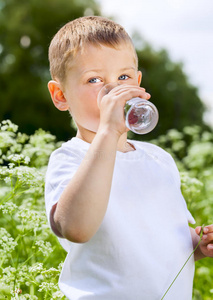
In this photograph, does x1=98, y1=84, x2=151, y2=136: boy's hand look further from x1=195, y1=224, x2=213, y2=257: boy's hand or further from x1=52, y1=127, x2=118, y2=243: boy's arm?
x1=195, y1=224, x2=213, y2=257: boy's hand

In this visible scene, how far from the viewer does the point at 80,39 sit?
4.09 feet

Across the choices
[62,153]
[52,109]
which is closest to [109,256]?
[62,153]

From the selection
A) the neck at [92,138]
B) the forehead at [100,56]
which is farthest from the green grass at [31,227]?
the forehead at [100,56]

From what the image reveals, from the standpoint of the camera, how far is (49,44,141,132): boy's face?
119 centimetres

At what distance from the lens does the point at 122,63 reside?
1.21m

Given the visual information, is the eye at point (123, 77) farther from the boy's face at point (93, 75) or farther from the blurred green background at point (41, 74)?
the blurred green background at point (41, 74)

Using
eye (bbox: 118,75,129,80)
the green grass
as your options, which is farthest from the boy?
the green grass

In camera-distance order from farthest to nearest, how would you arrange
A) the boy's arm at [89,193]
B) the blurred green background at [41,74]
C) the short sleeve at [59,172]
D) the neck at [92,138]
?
the blurred green background at [41,74] → the neck at [92,138] → the short sleeve at [59,172] → the boy's arm at [89,193]

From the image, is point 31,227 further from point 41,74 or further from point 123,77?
point 41,74

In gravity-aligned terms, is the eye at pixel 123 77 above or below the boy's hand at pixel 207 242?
above

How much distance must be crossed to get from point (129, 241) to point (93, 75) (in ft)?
1.43

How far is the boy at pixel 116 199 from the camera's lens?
115 cm

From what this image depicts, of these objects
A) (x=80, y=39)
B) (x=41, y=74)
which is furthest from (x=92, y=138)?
(x=41, y=74)

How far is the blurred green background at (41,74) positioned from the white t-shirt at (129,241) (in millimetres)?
11095
